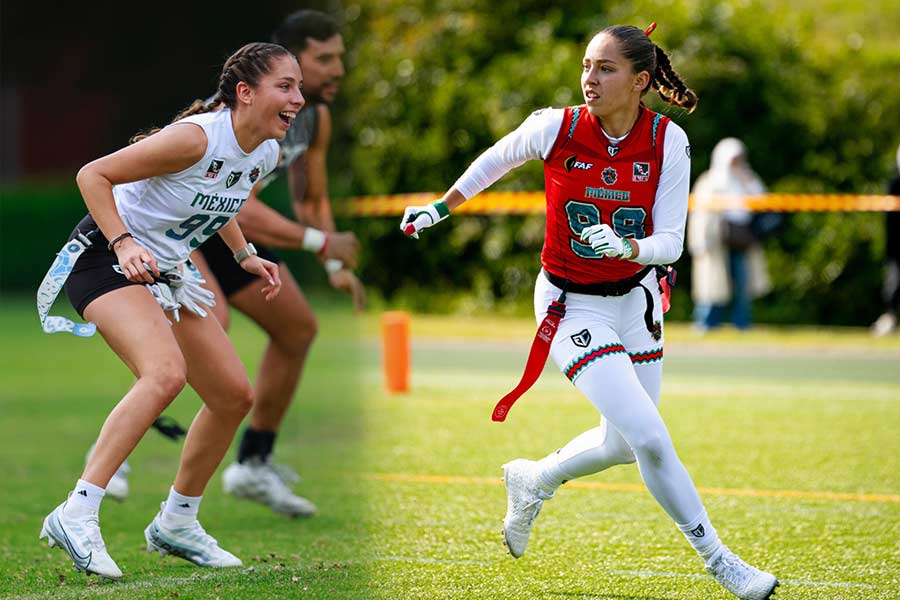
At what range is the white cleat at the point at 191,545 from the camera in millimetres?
5453

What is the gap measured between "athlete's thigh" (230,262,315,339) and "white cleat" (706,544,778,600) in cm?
279

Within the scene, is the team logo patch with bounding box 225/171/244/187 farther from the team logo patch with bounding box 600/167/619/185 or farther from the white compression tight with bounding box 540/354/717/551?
the white compression tight with bounding box 540/354/717/551

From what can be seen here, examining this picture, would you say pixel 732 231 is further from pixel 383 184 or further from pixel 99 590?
pixel 99 590

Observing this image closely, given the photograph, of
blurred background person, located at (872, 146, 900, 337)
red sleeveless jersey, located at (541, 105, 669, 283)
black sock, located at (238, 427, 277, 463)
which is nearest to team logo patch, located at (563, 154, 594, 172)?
red sleeveless jersey, located at (541, 105, 669, 283)

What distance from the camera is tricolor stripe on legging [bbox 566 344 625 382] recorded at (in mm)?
4957

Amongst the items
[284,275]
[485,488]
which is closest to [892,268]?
[485,488]

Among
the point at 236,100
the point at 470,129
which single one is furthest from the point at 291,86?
the point at 470,129

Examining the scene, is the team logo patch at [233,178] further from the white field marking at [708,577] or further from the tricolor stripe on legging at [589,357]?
the white field marking at [708,577]

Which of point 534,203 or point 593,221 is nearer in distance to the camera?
point 593,221

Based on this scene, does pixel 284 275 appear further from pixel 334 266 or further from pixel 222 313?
pixel 222 313

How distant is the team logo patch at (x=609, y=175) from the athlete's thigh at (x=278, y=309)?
2.32m

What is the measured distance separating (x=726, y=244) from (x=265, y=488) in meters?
9.98

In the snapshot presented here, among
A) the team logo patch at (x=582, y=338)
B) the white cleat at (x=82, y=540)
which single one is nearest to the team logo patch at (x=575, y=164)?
the team logo patch at (x=582, y=338)

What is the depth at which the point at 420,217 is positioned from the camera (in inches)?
202
